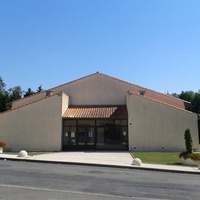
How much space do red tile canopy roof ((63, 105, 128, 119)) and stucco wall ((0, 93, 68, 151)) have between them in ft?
5.06

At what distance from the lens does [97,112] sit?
1197 inches

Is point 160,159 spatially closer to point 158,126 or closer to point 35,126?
point 158,126

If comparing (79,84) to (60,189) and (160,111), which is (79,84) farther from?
(60,189)

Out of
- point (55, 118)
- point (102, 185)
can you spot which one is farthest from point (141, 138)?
point (102, 185)

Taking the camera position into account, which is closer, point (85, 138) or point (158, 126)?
point (158, 126)

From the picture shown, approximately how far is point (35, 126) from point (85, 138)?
17.4ft

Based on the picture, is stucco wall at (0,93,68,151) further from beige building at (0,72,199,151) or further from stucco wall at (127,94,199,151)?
stucco wall at (127,94,199,151)

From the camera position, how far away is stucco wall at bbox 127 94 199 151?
94.2 ft

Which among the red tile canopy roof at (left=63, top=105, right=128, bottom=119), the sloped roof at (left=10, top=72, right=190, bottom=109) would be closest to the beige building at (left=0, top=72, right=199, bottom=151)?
the red tile canopy roof at (left=63, top=105, right=128, bottom=119)

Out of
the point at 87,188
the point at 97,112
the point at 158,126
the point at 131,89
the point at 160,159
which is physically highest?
the point at 131,89

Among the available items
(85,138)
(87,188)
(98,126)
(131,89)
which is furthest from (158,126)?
(87,188)

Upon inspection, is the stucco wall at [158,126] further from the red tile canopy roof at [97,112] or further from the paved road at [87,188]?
the paved road at [87,188]

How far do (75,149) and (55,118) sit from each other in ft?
12.5

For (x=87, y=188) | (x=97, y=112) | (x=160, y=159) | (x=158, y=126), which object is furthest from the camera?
(x=97, y=112)
